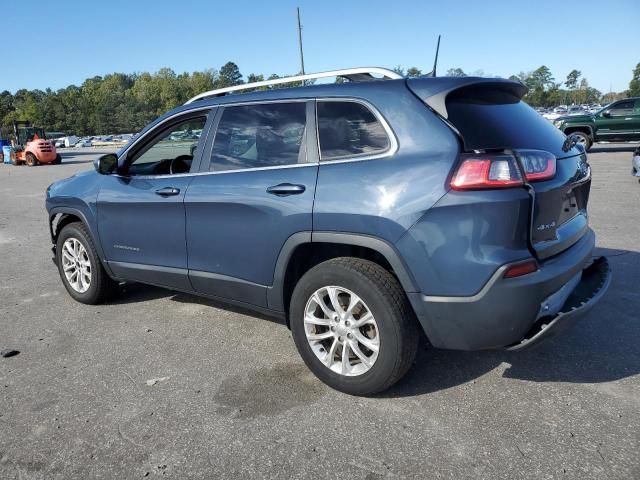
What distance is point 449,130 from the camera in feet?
8.63

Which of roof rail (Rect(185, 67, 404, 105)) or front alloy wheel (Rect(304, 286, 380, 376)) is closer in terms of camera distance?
front alloy wheel (Rect(304, 286, 380, 376))

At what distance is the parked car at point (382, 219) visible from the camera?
2.52 meters

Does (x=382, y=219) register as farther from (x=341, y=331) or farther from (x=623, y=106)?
(x=623, y=106)

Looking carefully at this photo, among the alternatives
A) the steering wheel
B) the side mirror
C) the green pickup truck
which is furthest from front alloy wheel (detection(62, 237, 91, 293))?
the green pickup truck

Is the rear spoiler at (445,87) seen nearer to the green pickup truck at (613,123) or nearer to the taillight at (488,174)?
the taillight at (488,174)

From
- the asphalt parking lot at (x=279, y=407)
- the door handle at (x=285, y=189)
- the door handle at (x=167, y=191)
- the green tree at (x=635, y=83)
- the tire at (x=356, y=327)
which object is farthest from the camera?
the green tree at (x=635, y=83)

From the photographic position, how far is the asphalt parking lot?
7.89ft

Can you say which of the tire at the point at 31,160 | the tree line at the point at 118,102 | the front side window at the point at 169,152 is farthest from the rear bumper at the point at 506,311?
the tree line at the point at 118,102

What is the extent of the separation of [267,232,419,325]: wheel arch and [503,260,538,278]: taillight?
0.47 metres

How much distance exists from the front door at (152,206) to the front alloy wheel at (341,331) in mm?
1244

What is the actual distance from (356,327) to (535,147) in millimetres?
1428

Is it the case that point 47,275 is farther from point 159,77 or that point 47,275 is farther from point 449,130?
point 159,77

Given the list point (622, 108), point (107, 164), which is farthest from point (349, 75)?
point (622, 108)

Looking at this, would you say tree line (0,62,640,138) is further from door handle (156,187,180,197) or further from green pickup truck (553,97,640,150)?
door handle (156,187,180,197)
